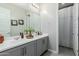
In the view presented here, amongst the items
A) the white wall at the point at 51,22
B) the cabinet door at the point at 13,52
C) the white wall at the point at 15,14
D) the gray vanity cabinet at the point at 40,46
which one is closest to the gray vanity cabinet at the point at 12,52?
the cabinet door at the point at 13,52

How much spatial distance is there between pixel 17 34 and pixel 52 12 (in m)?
1.89

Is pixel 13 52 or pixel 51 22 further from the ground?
pixel 51 22

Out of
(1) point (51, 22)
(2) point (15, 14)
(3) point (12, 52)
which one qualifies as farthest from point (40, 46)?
(3) point (12, 52)

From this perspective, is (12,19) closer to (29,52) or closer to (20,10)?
(20,10)

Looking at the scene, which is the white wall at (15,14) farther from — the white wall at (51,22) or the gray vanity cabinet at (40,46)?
the white wall at (51,22)

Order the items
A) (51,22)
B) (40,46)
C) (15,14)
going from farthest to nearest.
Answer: (51,22) → (40,46) → (15,14)

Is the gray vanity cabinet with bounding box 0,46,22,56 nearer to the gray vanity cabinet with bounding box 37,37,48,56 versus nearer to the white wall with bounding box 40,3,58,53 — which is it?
the gray vanity cabinet with bounding box 37,37,48,56

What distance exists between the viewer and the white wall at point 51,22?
11.6 ft

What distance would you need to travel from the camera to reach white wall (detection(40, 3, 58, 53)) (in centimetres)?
355

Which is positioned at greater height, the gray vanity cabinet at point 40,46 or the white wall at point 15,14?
the white wall at point 15,14

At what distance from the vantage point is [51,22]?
3.68 m

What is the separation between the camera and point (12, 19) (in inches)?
91.3

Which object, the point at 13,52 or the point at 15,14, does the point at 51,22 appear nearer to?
the point at 15,14

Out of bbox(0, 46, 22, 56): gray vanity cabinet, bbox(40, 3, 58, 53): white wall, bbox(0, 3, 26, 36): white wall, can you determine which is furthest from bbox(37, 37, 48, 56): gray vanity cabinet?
bbox(0, 46, 22, 56): gray vanity cabinet
